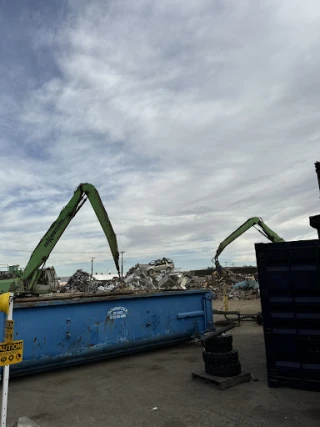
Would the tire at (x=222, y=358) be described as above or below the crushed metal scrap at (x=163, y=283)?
below

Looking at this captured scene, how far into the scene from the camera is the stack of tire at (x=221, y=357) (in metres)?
4.96

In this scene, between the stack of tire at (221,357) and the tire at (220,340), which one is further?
the tire at (220,340)

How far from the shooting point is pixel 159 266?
27781 millimetres

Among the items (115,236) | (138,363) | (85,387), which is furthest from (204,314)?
(85,387)

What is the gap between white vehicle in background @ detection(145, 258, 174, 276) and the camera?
2727 centimetres

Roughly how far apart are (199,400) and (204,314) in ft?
12.8

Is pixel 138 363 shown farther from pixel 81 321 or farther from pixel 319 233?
pixel 319 233

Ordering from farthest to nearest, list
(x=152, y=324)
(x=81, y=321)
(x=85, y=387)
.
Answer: (x=152, y=324)
(x=81, y=321)
(x=85, y=387)

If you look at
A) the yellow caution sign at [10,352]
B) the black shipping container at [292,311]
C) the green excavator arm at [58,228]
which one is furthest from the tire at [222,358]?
the green excavator arm at [58,228]

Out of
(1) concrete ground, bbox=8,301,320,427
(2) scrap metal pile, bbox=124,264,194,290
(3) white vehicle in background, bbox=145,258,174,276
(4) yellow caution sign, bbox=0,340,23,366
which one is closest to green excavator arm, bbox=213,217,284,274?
(2) scrap metal pile, bbox=124,264,194,290

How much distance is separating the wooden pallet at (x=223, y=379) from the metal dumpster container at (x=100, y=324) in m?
2.13

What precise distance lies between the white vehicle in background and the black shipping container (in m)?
22.0

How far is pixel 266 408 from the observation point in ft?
12.9

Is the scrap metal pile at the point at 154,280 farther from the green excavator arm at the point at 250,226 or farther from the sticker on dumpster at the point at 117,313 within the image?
the sticker on dumpster at the point at 117,313
